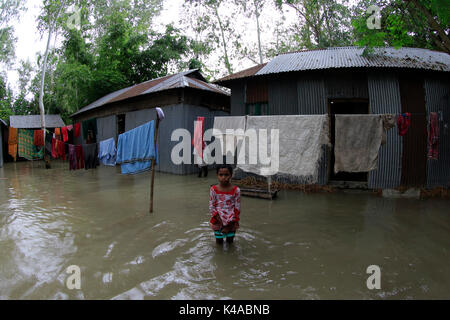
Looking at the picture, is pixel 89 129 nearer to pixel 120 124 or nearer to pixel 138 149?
pixel 120 124

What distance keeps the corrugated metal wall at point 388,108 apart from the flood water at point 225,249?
98 centimetres

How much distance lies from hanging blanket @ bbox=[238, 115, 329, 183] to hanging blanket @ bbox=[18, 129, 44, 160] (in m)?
17.2

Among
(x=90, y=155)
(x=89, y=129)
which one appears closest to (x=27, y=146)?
(x=89, y=129)

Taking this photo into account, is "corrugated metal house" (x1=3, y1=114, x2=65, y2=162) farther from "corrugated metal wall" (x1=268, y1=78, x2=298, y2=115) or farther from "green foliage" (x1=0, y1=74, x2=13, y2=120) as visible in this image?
"corrugated metal wall" (x1=268, y1=78, x2=298, y2=115)

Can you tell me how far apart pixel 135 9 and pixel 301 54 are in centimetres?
2182

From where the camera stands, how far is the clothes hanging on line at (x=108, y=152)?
8.59 m

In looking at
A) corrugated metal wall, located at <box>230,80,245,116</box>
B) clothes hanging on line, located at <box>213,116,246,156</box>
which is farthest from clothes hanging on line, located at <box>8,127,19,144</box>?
clothes hanging on line, located at <box>213,116,246,156</box>

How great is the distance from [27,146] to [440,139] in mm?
20880

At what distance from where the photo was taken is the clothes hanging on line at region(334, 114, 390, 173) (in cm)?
551

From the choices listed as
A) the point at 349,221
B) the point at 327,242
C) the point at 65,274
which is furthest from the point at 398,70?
the point at 65,274

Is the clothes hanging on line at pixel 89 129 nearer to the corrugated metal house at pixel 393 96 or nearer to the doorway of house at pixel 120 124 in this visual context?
the doorway of house at pixel 120 124

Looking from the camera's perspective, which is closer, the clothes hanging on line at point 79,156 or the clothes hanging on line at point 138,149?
the clothes hanging on line at point 138,149

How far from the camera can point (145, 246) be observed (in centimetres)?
384

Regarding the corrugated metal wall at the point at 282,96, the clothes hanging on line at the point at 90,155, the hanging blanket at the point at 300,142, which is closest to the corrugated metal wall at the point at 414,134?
the corrugated metal wall at the point at 282,96
